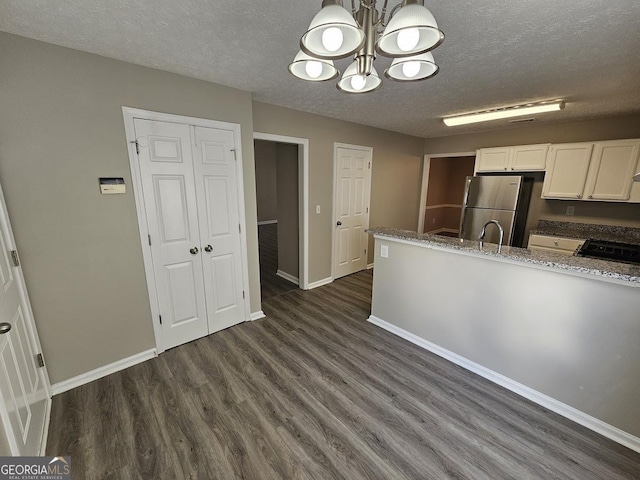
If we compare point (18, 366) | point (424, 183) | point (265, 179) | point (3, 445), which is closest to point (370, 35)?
point (3, 445)

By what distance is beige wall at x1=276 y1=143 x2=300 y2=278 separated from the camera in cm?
391

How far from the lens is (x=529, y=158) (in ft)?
12.6

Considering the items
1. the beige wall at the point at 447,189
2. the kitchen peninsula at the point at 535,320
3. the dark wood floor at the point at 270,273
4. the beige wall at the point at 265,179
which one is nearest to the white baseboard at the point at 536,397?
the kitchen peninsula at the point at 535,320

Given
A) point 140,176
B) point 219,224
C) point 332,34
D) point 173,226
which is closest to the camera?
point 332,34

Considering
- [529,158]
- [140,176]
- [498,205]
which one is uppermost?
[529,158]

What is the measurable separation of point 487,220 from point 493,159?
1.00 m

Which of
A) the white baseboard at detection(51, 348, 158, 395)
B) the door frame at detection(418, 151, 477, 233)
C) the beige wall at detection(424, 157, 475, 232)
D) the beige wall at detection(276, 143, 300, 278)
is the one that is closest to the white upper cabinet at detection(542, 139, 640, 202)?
the door frame at detection(418, 151, 477, 233)

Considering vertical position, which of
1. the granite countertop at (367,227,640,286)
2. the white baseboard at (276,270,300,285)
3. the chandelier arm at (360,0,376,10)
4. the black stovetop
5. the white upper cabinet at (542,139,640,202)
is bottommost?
the white baseboard at (276,270,300,285)

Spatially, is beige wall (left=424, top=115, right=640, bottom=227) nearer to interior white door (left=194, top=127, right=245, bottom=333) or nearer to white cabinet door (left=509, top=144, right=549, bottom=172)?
white cabinet door (left=509, top=144, right=549, bottom=172)

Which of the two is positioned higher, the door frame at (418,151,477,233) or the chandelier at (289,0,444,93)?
the chandelier at (289,0,444,93)

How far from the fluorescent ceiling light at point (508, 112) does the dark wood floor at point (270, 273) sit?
3333 millimetres

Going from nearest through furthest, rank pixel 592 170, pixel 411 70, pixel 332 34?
pixel 332 34 < pixel 411 70 < pixel 592 170

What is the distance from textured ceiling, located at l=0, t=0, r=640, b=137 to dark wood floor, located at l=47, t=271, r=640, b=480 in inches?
98.0

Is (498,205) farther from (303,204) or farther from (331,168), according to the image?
(303,204)
